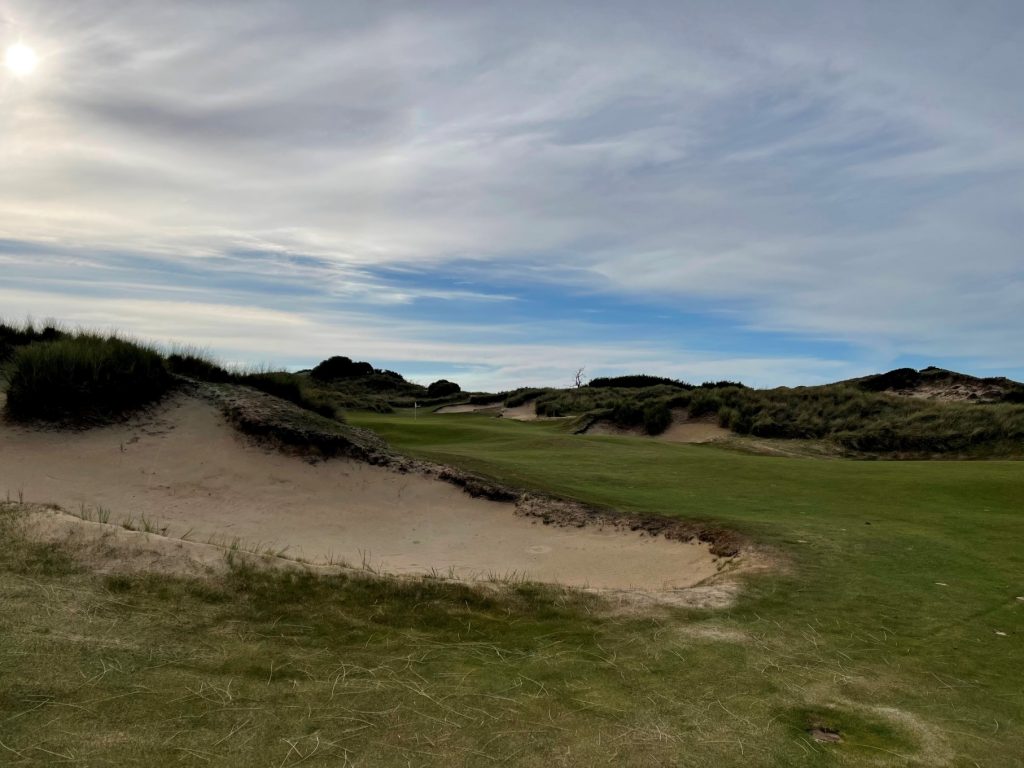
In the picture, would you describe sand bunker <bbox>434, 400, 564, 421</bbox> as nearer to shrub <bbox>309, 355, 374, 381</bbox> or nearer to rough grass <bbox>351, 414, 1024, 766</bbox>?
shrub <bbox>309, 355, 374, 381</bbox>

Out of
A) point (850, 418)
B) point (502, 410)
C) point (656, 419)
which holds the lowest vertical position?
point (502, 410)

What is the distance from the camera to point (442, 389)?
62.1 m

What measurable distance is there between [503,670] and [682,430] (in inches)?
972

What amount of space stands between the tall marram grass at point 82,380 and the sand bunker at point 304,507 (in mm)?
378

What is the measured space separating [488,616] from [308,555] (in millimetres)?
3173

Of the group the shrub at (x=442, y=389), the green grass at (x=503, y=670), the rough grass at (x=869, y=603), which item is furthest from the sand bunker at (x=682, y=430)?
the shrub at (x=442, y=389)

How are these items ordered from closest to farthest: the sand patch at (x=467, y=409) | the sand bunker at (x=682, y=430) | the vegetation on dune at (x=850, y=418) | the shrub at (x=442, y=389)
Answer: the vegetation on dune at (x=850, y=418)
the sand bunker at (x=682, y=430)
the sand patch at (x=467, y=409)
the shrub at (x=442, y=389)

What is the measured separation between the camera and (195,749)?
316 cm

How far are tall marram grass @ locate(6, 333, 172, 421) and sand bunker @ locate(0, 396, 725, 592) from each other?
378mm

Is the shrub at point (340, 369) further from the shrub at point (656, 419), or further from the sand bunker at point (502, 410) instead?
the shrub at point (656, 419)

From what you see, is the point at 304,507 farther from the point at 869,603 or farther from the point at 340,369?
the point at 340,369

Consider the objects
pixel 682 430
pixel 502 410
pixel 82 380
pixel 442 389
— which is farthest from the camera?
pixel 442 389

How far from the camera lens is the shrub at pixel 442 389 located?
60250 millimetres

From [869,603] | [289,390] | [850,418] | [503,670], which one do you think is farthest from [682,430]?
[503,670]
